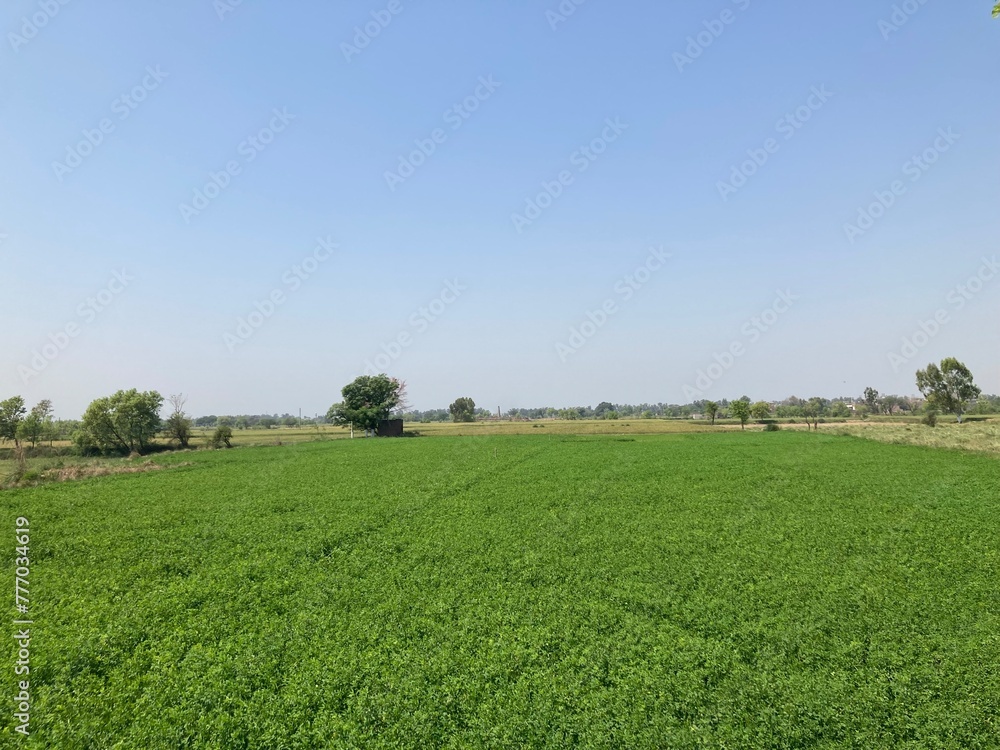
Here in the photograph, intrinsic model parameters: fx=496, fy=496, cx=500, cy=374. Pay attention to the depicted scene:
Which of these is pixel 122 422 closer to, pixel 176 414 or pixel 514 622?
pixel 176 414

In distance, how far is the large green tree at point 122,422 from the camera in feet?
175

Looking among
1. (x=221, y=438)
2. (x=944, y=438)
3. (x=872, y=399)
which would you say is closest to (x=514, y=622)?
(x=944, y=438)

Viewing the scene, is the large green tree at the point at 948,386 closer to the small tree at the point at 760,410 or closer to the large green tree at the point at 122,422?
the small tree at the point at 760,410

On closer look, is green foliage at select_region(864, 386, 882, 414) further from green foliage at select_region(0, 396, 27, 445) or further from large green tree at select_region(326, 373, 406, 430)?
green foliage at select_region(0, 396, 27, 445)

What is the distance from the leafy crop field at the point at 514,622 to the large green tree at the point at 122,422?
1599 inches

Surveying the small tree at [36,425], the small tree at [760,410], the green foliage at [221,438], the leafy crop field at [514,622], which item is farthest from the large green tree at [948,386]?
the small tree at [36,425]

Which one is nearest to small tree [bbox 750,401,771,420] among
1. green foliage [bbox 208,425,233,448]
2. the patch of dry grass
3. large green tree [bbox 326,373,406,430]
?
the patch of dry grass

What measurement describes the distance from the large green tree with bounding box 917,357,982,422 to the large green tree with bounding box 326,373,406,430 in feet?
325

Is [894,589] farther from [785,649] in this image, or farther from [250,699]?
[250,699]

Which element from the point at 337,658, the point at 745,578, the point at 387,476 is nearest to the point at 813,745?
the point at 745,578

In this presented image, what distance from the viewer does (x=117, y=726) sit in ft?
22.4

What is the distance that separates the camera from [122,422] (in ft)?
178

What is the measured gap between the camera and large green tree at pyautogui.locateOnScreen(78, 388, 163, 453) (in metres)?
53.3

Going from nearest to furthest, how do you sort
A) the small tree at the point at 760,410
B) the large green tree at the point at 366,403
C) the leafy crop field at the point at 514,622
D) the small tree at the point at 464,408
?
the leafy crop field at the point at 514,622
the large green tree at the point at 366,403
the small tree at the point at 760,410
the small tree at the point at 464,408
